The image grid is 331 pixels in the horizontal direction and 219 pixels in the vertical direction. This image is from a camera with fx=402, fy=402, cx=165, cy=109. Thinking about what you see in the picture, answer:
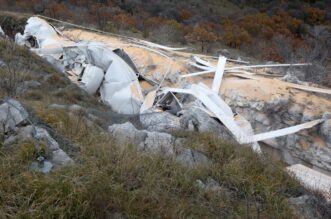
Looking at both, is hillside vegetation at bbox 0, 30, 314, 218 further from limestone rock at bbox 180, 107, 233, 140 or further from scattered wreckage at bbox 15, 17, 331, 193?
scattered wreckage at bbox 15, 17, 331, 193

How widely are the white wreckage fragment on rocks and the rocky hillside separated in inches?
111

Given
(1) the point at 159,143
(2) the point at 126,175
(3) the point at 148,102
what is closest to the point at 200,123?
(3) the point at 148,102

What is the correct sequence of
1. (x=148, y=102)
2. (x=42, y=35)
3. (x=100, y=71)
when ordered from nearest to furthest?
(x=148, y=102) < (x=100, y=71) < (x=42, y=35)

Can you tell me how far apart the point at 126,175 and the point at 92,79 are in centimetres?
533

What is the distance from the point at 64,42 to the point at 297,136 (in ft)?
21.0

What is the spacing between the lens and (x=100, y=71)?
8703mm

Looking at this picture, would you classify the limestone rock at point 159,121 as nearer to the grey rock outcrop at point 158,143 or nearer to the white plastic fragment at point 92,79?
the grey rock outcrop at point 158,143

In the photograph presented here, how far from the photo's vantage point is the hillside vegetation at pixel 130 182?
2.86 m

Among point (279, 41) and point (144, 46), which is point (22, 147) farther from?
point (279, 41)

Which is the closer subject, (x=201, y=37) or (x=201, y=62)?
(x=201, y=62)

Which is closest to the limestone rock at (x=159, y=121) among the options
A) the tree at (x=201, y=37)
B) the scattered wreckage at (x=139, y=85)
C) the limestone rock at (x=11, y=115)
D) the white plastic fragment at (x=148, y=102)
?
the scattered wreckage at (x=139, y=85)

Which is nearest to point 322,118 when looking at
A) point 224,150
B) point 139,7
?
point 224,150

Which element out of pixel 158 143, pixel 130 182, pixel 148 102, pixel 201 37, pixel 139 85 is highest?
pixel 130 182

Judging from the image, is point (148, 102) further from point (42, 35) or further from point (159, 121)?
point (42, 35)
